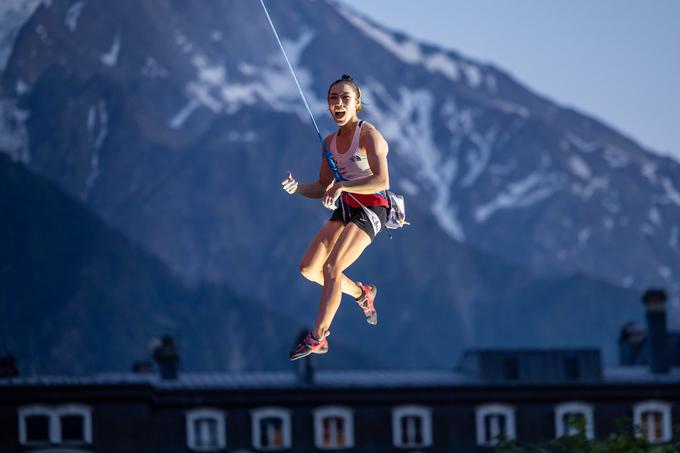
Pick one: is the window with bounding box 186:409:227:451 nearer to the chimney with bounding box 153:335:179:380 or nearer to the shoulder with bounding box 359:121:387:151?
the chimney with bounding box 153:335:179:380

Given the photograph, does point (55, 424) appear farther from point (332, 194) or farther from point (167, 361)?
point (332, 194)

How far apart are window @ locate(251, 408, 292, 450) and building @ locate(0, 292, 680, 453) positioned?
0.07 meters

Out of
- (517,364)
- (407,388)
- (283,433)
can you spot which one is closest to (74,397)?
(283,433)

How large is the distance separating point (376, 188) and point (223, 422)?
110354mm

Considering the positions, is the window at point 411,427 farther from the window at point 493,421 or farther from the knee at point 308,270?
the knee at point 308,270

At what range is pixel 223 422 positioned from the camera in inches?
5192

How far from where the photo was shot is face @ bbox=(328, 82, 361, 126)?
75.7 ft

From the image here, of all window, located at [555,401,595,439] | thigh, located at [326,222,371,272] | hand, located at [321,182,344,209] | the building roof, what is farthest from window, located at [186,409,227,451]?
hand, located at [321,182,344,209]

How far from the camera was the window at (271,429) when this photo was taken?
131875mm

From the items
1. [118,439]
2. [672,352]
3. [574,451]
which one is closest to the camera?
[574,451]

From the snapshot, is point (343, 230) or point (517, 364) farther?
point (517, 364)

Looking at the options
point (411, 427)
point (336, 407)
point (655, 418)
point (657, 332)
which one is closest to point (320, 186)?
point (336, 407)

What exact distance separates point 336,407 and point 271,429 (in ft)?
16.2

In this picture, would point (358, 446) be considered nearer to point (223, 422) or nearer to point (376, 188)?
point (223, 422)
